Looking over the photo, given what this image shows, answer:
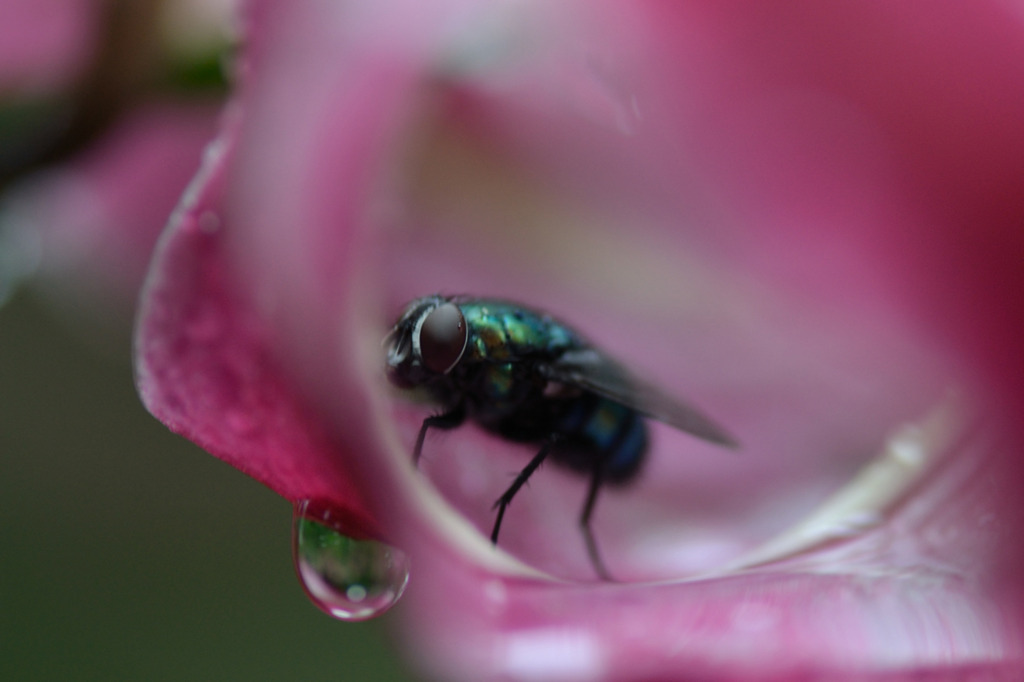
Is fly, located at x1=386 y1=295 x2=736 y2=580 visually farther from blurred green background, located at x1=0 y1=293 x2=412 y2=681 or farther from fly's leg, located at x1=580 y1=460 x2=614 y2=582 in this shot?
blurred green background, located at x1=0 y1=293 x2=412 y2=681

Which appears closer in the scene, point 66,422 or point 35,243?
point 35,243

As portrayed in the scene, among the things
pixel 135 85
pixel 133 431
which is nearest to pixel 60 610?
pixel 133 431

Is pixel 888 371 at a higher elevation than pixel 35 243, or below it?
higher

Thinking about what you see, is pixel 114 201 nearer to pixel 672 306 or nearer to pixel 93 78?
pixel 93 78

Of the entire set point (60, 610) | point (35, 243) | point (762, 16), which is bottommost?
point (60, 610)

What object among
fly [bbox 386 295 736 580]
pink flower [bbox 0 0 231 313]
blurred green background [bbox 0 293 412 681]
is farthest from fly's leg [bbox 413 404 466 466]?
blurred green background [bbox 0 293 412 681]

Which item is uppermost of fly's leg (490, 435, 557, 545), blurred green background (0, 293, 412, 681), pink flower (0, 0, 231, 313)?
fly's leg (490, 435, 557, 545)

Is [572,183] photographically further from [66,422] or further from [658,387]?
[66,422]
